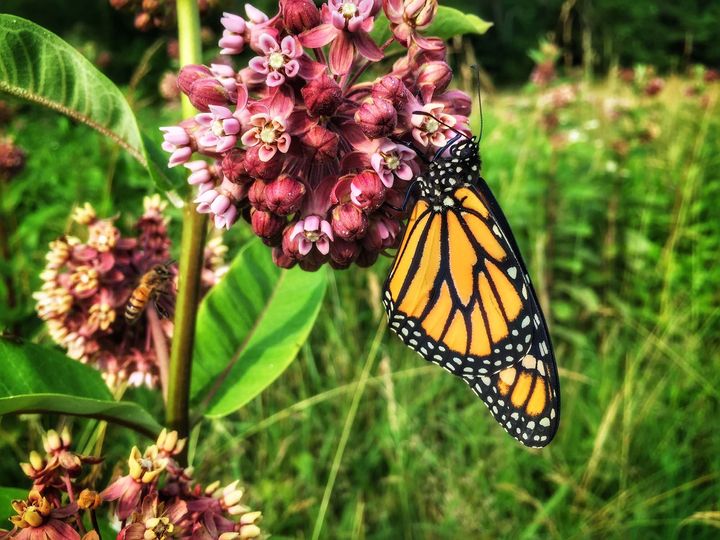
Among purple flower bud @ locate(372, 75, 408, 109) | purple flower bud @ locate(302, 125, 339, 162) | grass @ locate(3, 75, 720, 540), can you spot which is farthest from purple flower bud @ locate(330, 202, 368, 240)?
grass @ locate(3, 75, 720, 540)

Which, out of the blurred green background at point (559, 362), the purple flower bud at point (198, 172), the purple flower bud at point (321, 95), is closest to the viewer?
the purple flower bud at point (321, 95)

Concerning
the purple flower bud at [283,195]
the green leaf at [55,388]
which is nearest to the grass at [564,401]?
the green leaf at [55,388]

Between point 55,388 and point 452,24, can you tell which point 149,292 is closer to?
point 55,388

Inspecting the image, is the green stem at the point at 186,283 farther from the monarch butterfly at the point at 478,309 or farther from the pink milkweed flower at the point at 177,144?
the monarch butterfly at the point at 478,309

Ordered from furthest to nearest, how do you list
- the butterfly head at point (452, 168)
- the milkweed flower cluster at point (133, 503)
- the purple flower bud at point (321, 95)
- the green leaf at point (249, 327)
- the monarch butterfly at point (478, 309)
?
the monarch butterfly at point (478, 309) < the green leaf at point (249, 327) < the butterfly head at point (452, 168) < the purple flower bud at point (321, 95) < the milkweed flower cluster at point (133, 503)

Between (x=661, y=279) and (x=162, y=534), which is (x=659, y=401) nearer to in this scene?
(x=661, y=279)

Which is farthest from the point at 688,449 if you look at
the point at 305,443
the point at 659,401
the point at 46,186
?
the point at 46,186

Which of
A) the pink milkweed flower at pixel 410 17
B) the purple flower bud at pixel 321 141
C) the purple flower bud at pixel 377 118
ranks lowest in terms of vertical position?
the purple flower bud at pixel 321 141
